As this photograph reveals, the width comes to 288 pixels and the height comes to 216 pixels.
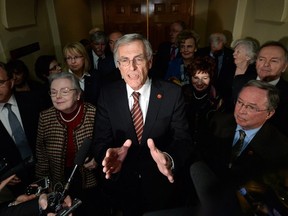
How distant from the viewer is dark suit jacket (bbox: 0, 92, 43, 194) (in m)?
1.82

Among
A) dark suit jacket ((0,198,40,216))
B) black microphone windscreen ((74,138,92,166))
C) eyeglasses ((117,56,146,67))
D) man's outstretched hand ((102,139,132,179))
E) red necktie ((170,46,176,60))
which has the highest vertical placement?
eyeglasses ((117,56,146,67))

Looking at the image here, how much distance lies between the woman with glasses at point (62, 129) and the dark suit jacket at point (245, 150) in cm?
105

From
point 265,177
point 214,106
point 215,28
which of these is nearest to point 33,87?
point 214,106

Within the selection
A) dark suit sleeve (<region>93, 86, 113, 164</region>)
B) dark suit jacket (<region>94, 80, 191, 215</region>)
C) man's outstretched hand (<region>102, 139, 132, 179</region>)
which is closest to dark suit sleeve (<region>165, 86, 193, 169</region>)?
dark suit jacket (<region>94, 80, 191, 215</region>)

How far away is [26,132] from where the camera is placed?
197cm

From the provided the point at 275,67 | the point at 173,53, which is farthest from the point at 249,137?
the point at 173,53

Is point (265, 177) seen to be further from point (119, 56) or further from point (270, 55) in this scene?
point (270, 55)

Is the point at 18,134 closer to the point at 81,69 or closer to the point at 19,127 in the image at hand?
Result: the point at 19,127

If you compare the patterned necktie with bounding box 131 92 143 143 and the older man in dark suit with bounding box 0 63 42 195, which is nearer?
the patterned necktie with bounding box 131 92 143 143

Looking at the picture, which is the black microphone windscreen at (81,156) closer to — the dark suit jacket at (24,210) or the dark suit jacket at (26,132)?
the dark suit jacket at (24,210)

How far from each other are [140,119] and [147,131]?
10 cm

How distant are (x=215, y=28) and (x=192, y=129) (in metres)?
3.93

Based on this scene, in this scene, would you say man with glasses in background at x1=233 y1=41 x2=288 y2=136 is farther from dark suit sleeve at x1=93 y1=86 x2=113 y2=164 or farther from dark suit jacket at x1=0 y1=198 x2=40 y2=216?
dark suit jacket at x1=0 y1=198 x2=40 y2=216

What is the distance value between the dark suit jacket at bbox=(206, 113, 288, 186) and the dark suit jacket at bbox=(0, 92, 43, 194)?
5.17 ft
